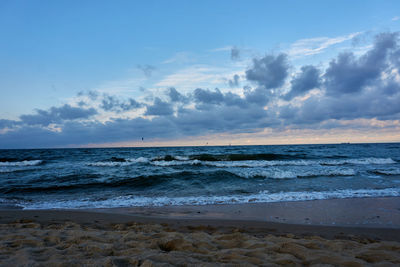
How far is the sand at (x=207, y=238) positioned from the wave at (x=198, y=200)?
1060mm

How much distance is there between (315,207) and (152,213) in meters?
5.25

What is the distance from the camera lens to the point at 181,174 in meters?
15.5

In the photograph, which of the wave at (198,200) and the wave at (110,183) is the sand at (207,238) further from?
the wave at (110,183)

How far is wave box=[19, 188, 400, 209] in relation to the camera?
323 inches

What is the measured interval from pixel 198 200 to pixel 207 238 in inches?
182

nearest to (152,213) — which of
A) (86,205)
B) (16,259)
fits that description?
(86,205)

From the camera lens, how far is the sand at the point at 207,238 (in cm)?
303

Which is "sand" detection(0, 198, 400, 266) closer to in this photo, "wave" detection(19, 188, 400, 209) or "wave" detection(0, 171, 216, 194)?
"wave" detection(19, 188, 400, 209)

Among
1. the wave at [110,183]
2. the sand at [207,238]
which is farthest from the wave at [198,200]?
the wave at [110,183]

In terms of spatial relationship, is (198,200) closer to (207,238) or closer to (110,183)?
(207,238)

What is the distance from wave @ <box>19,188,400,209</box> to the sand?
1060mm

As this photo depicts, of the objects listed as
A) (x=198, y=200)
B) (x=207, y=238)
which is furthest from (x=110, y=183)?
(x=207, y=238)

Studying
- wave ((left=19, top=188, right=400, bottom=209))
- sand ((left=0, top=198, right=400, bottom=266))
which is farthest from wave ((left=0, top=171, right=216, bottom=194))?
sand ((left=0, top=198, right=400, bottom=266))

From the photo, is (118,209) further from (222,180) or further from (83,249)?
(222,180)
